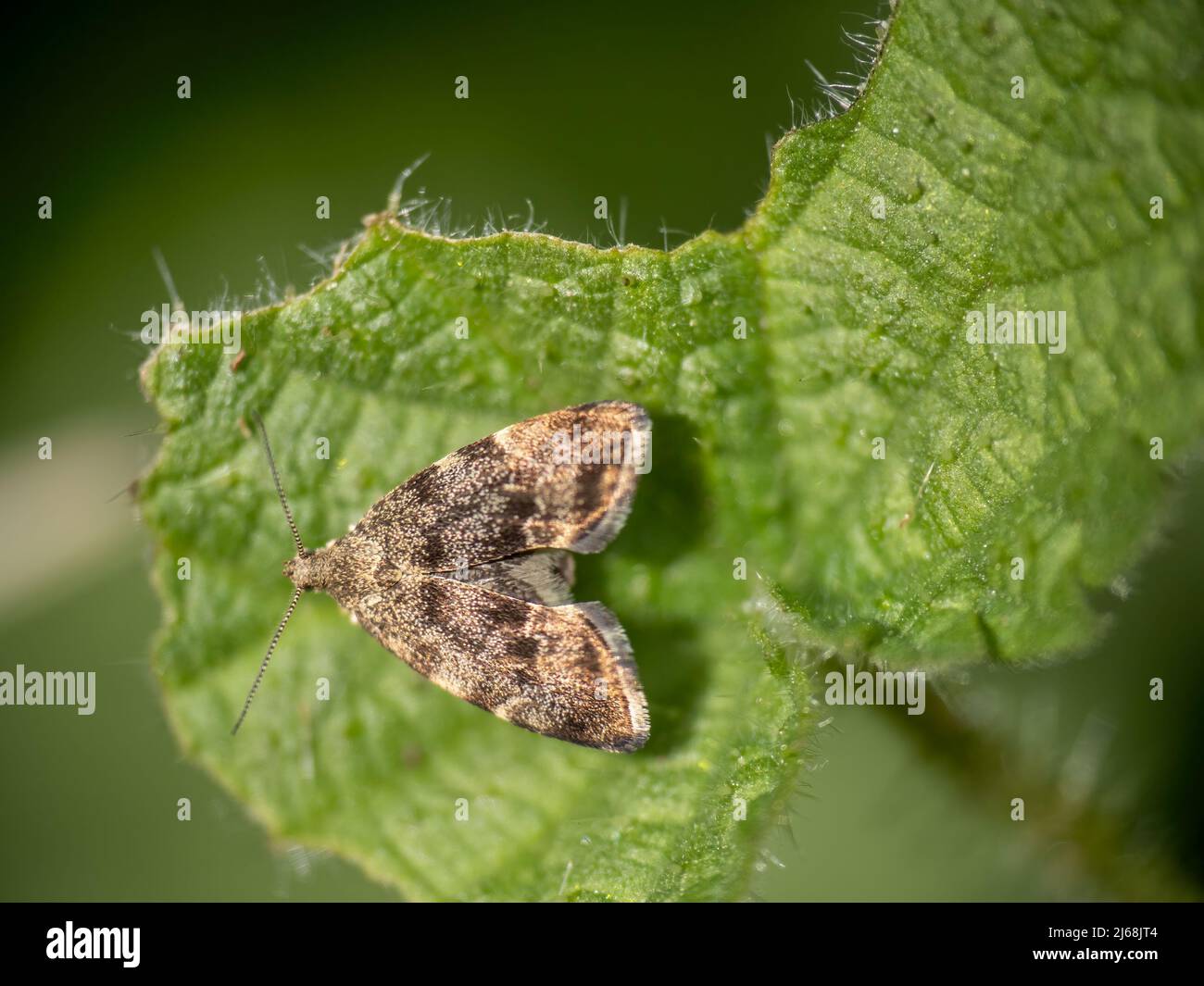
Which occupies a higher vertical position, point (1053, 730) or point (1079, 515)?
point (1079, 515)

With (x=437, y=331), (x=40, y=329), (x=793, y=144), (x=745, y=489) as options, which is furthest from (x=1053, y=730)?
(x=40, y=329)

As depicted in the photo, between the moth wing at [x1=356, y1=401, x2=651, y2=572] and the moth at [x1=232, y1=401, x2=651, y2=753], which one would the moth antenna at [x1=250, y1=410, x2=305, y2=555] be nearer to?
the moth at [x1=232, y1=401, x2=651, y2=753]

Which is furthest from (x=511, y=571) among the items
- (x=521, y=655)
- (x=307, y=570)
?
(x=307, y=570)
